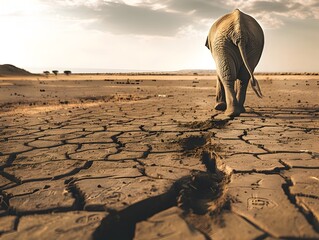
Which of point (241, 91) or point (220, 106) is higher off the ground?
point (241, 91)

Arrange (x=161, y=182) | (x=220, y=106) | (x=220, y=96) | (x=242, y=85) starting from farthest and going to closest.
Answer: (x=220, y=96)
(x=220, y=106)
(x=242, y=85)
(x=161, y=182)

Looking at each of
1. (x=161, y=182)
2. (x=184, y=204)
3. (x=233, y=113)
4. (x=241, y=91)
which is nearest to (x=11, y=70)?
(x=241, y=91)

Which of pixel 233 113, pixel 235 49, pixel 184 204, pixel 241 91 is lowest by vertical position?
pixel 184 204

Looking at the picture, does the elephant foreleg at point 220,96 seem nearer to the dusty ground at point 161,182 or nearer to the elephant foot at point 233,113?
the elephant foot at point 233,113


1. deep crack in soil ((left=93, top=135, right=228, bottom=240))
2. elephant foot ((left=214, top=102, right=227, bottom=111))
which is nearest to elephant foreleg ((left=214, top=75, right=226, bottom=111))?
elephant foot ((left=214, top=102, right=227, bottom=111))

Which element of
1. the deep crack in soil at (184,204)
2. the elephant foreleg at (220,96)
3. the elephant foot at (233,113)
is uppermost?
Result: the elephant foreleg at (220,96)

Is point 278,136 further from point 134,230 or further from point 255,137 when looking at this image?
point 134,230

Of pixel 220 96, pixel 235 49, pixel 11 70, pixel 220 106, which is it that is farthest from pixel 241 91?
pixel 11 70

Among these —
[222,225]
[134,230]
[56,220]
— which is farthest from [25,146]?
[222,225]

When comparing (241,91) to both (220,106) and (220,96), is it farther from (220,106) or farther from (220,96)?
(220,96)

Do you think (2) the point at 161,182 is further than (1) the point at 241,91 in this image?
No

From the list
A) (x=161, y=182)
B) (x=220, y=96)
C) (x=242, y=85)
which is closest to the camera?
(x=161, y=182)

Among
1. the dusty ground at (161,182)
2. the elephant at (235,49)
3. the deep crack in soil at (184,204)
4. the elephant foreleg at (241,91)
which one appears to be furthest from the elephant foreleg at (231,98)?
the deep crack in soil at (184,204)

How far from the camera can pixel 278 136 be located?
325cm
